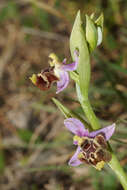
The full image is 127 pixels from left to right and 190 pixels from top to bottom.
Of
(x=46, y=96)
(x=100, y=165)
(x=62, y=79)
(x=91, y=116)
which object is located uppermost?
(x=46, y=96)

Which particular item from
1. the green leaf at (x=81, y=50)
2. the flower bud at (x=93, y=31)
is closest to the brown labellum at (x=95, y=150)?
the green leaf at (x=81, y=50)

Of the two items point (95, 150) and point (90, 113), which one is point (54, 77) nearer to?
point (90, 113)

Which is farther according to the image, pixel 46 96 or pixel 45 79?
pixel 46 96

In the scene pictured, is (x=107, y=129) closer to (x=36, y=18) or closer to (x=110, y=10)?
(x=110, y=10)

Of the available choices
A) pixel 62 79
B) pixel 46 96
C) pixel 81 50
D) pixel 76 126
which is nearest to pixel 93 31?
pixel 81 50

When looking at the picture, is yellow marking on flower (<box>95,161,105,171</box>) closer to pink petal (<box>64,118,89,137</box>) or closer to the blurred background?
pink petal (<box>64,118,89,137</box>)

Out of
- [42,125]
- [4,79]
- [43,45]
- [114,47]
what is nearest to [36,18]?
[43,45]

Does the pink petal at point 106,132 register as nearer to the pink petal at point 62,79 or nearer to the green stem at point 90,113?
the green stem at point 90,113
